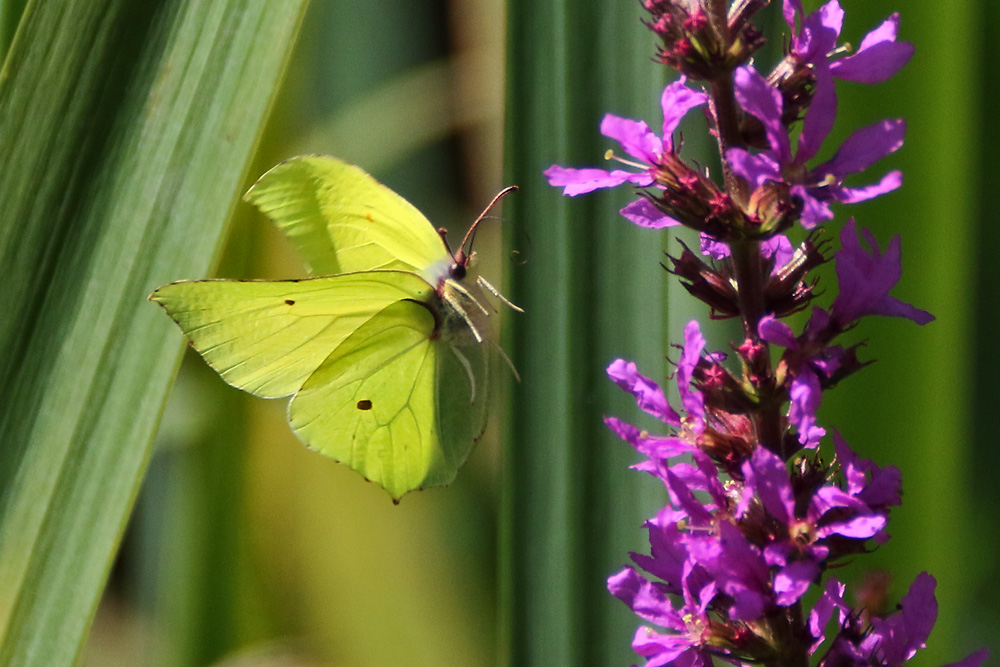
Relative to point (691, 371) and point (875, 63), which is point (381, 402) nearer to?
point (691, 371)

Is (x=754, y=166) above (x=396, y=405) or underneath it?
above

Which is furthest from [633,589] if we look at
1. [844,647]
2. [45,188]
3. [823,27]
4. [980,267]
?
[980,267]

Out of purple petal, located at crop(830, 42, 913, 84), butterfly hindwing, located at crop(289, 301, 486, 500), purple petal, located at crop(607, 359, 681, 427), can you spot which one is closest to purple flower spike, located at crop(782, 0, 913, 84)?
purple petal, located at crop(830, 42, 913, 84)

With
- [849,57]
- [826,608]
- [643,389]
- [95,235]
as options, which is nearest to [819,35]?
[849,57]

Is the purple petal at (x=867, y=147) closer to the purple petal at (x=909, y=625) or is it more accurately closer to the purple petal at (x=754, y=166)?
the purple petal at (x=754, y=166)

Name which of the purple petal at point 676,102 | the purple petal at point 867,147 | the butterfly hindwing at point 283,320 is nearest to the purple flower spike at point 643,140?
the purple petal at point 676,102

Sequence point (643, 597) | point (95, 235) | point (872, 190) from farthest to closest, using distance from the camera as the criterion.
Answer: point (95, 235) → point (643, 597) → point (872, 190)

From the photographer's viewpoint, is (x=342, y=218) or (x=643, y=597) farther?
(x=342, y=218)
